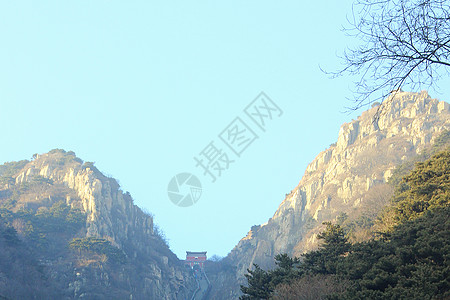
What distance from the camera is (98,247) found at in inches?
2306

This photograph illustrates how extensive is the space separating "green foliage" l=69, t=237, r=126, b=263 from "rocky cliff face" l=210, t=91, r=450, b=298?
80.8 feet

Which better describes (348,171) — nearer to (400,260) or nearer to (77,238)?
(77,238)

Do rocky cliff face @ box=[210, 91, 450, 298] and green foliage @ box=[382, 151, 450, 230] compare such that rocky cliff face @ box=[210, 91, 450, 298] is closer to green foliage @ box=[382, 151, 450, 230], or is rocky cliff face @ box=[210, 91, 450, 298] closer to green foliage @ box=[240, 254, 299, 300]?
green foliage @ box=[382, 151, 450, 230]

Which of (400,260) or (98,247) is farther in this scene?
(98,247)

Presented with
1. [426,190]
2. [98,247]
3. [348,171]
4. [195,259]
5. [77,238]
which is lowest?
[426,190]

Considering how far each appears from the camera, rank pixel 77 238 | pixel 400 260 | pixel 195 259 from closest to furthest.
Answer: pixel 400 260, pixel 77 238, pixel 195 259

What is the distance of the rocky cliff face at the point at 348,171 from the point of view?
71312mm

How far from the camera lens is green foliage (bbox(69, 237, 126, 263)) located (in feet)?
188

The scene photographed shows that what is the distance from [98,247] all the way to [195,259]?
164 feet

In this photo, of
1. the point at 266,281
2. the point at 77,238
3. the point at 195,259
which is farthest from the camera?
the point at 195,259

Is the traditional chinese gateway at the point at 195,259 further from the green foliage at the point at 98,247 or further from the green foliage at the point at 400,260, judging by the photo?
the green foliage at the point at 400,260

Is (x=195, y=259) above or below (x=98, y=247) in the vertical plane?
above

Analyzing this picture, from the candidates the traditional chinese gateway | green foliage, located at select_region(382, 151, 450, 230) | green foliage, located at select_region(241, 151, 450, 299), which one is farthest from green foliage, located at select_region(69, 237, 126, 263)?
the traditional chinese gateway

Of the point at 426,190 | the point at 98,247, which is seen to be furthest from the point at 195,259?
the point at 426,190
